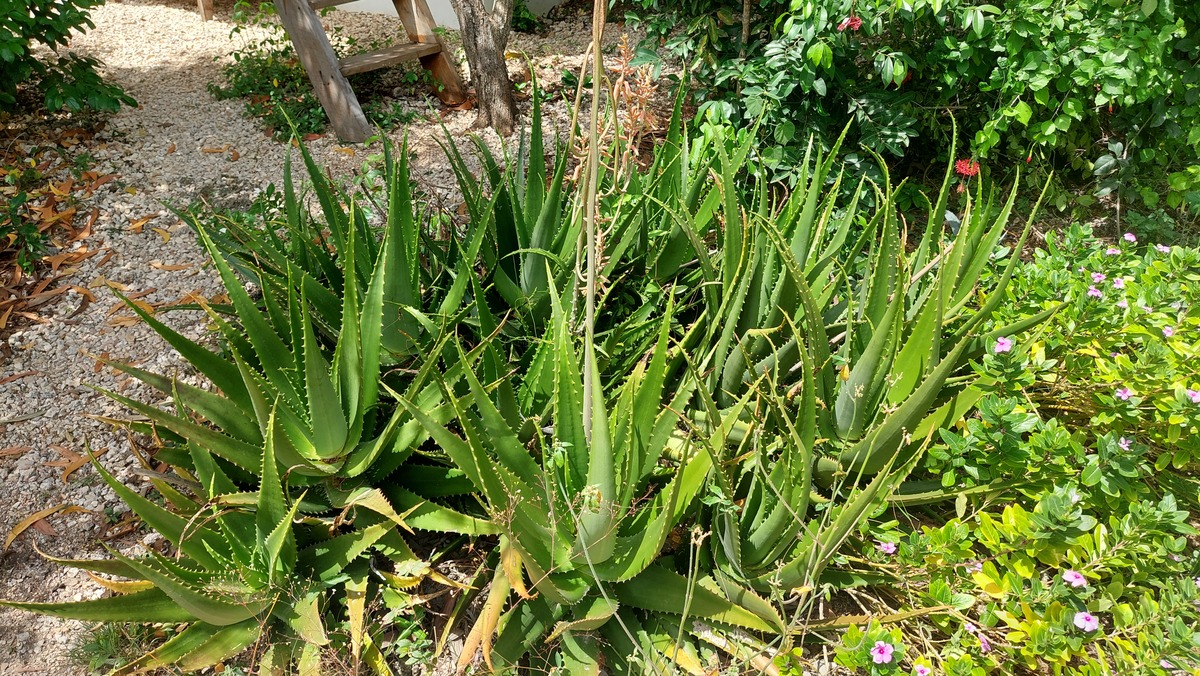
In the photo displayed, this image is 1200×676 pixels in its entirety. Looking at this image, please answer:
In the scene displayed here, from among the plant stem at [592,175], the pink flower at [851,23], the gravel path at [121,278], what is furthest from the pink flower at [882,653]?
the pink flower at [851,23]

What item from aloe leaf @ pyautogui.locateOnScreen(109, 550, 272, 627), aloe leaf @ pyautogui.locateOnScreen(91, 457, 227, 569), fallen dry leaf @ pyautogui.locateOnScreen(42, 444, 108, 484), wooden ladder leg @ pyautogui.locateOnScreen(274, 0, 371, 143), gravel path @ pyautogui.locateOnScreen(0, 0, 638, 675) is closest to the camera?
aloe leaf @ pyautogui.locateOnScreen(109, 550, 272, 627)

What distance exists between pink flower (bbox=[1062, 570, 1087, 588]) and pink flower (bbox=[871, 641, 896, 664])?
37 cm

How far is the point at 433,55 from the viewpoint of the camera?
4.02 m

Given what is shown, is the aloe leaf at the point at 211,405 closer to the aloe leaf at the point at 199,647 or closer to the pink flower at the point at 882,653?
the aloe leaf at the point at 199,647

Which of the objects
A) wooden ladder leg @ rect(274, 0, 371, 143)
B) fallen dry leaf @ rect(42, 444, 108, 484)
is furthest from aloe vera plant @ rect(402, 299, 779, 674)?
wooden ladder leg @ rect(274, 0, 371, 143)

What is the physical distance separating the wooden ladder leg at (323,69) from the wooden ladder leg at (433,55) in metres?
0.58

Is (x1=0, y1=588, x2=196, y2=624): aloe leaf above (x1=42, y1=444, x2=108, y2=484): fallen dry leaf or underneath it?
above

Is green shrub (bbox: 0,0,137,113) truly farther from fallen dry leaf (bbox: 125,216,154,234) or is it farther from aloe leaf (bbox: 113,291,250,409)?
aloe leaf (bbox: 113,291,250,409)

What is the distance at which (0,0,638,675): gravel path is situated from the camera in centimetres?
198

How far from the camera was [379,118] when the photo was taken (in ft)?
12.6

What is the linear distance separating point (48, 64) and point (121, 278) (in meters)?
1.63

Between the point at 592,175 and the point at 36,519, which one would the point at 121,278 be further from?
the point at 592,175

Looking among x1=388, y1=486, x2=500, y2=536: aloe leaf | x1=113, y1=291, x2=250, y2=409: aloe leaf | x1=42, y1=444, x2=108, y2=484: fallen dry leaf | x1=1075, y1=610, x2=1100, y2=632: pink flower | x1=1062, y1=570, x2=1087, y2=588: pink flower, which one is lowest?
x1=42, y1=444, x2=108, y2=484: fallen dry leaf

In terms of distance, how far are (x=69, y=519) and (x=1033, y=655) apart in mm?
2522
